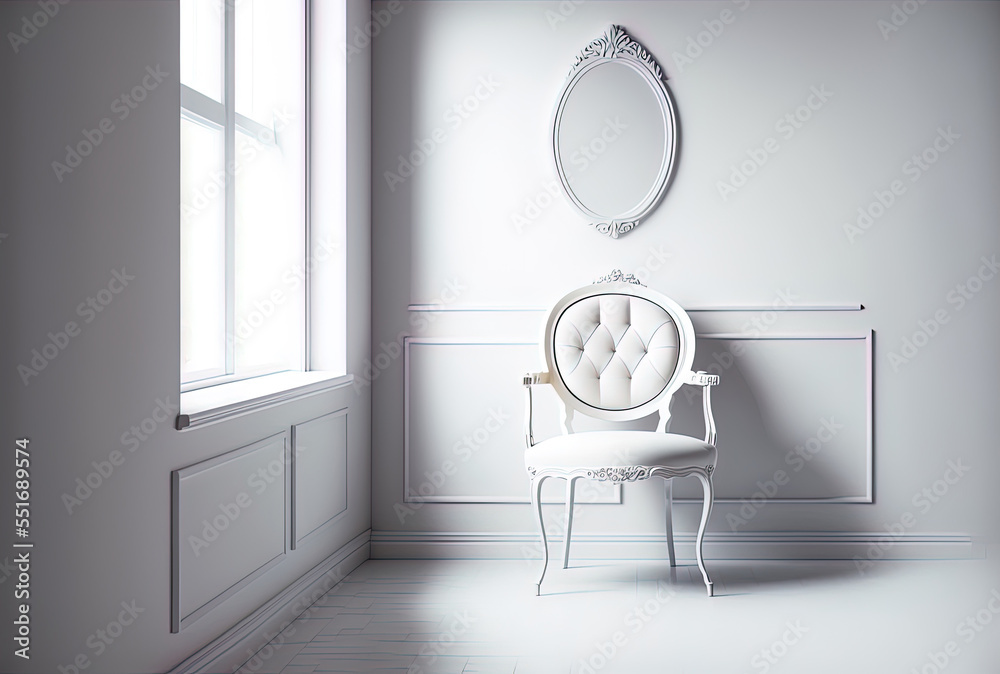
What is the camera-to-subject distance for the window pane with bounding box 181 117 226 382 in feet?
7.51

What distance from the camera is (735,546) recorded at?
10.7ft

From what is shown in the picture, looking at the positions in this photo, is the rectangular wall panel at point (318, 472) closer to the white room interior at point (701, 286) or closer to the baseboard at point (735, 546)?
the white room interior at point (701, 286)

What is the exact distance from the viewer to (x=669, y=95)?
3.27 meters

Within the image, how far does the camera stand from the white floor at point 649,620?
225cm

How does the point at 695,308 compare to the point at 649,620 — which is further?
the point at 695,308

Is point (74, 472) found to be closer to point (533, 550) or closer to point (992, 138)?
point (533, 550)

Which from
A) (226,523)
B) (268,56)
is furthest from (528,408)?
(268,56)

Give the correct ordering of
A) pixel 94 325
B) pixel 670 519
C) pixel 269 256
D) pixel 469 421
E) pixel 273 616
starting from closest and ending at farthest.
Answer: pixel 94 325
pixel 273 616
pixel 269 256
pixel 670 519
pixel 469 421

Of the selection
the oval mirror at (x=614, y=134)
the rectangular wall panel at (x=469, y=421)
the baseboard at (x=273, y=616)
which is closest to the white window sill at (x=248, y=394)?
the rectangular wall panel at (x=469, y=421)

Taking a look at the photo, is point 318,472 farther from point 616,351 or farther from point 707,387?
point 707,387

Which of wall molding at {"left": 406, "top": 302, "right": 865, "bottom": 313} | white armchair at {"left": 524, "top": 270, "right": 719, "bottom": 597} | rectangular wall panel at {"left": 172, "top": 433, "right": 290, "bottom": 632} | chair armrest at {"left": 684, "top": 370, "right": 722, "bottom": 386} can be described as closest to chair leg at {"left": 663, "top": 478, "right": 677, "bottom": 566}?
white armchair at {"left": 524, "top": 270, "right": 719, "bottom": 597}

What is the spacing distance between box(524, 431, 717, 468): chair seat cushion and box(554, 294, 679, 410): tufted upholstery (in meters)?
0.25

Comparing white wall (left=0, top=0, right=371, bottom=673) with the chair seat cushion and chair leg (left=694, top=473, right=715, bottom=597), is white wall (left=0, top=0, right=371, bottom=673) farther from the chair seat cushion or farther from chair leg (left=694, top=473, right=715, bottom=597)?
chair leg (left=694, top=473, right=715, bottom=597)

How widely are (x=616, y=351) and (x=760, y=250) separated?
2.39ft
